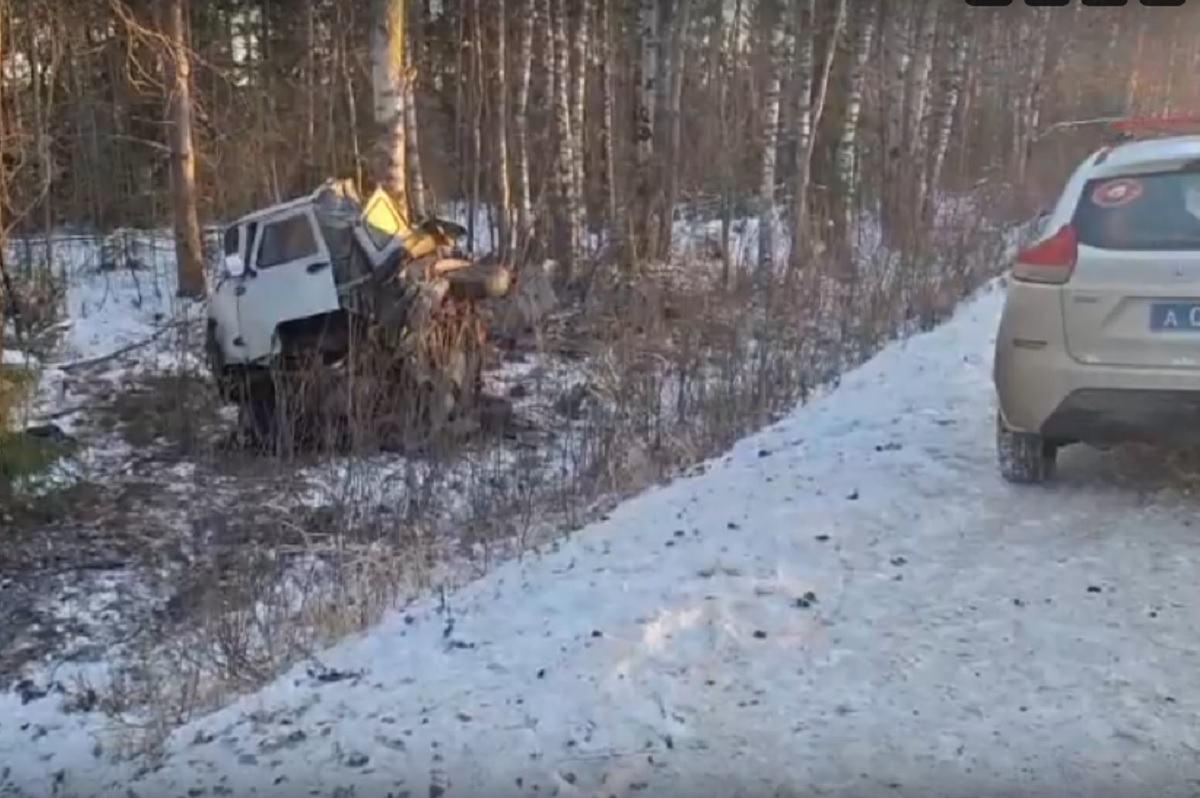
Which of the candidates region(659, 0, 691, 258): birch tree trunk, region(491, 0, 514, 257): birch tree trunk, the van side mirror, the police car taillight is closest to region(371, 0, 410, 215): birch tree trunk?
the van side mirror

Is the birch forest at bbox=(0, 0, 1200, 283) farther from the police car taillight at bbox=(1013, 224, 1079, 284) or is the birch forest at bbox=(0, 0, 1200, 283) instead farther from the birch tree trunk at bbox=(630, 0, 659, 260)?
the police car taillight at bbox=(1013, 224, 1079, 284)

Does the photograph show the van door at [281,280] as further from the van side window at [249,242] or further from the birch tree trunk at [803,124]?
the birch tree trunk at [803,124]

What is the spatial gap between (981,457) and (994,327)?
4159mm

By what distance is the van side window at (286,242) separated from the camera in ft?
38.5

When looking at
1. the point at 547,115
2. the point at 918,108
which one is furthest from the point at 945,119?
the point at 547,115

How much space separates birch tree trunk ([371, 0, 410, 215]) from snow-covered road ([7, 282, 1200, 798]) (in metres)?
7.32

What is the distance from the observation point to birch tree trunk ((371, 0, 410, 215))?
12.6 metres

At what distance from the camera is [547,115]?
75.9 feet

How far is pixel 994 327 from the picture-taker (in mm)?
10812

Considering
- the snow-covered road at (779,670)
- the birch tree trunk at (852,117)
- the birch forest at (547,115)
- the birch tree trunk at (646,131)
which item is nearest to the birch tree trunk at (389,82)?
the birch forest at (547,115)

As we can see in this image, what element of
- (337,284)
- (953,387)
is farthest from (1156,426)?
(337,284)

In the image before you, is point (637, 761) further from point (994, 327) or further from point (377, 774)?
point (994, 327)

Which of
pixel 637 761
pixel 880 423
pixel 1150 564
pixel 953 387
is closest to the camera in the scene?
pixel 637 761

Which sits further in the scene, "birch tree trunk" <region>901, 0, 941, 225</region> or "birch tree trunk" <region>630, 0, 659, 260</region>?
"birch tree trunk" <region>901, 0, 941, 225</region>
